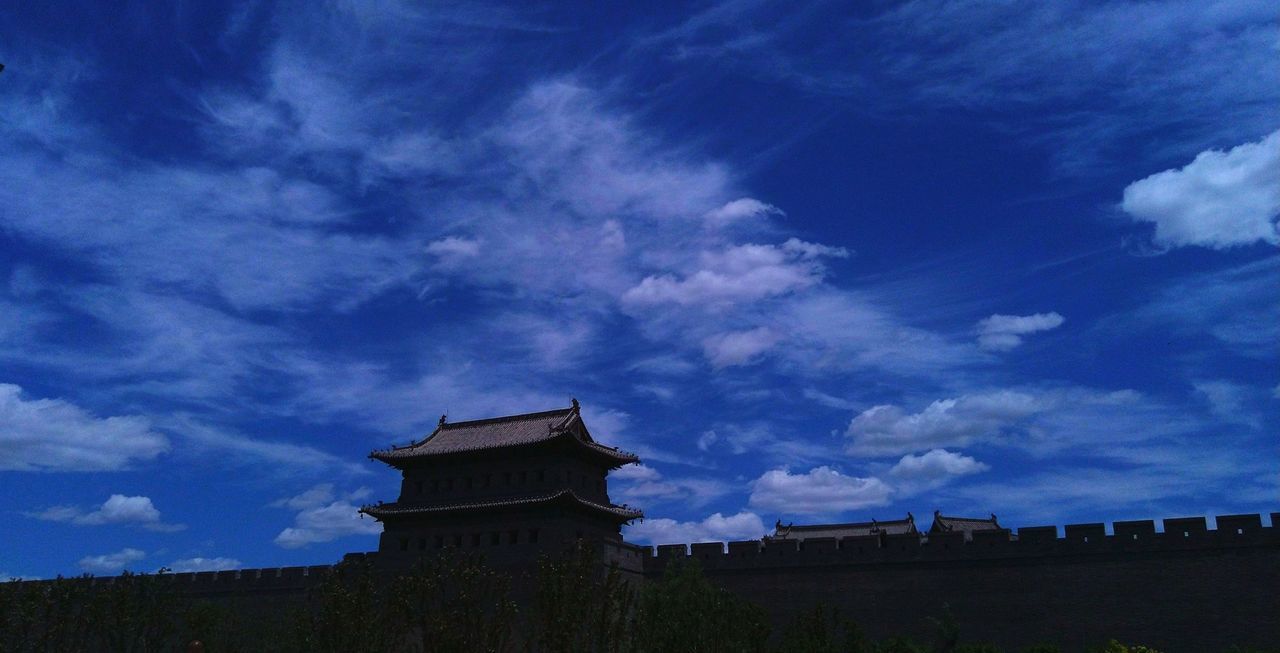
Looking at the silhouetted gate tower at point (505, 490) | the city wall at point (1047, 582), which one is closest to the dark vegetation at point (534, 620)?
the city wall at point (1047, 582)

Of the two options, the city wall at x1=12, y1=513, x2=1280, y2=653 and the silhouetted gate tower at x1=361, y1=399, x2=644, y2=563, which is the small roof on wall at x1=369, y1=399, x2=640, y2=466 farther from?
the city wall at x1=12, y1=513, x2=1280, y2=653

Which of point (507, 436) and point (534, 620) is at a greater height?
point (507, 436)

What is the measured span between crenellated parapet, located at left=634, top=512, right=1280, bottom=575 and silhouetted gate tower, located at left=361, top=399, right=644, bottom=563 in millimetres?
3141

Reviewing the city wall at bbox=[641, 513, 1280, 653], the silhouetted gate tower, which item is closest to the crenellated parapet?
the city wall at bbox=[641, 513, 1280, 653]

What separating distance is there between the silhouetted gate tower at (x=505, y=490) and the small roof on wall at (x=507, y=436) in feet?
0.12

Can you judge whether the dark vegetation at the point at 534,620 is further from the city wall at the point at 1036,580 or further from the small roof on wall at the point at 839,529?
the small roof on wall at the point at 839,529

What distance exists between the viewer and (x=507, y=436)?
110ft

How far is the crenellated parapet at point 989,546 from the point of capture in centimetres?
2647

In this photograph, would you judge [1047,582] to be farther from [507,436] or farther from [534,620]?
[534,620]

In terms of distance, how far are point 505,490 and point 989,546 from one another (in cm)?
1564

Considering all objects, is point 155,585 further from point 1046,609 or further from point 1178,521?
point 1178,521

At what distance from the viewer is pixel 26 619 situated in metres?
24.3

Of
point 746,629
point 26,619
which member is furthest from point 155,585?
point 746,629

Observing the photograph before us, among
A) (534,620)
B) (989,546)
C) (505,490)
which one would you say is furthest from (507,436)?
(534,620)
